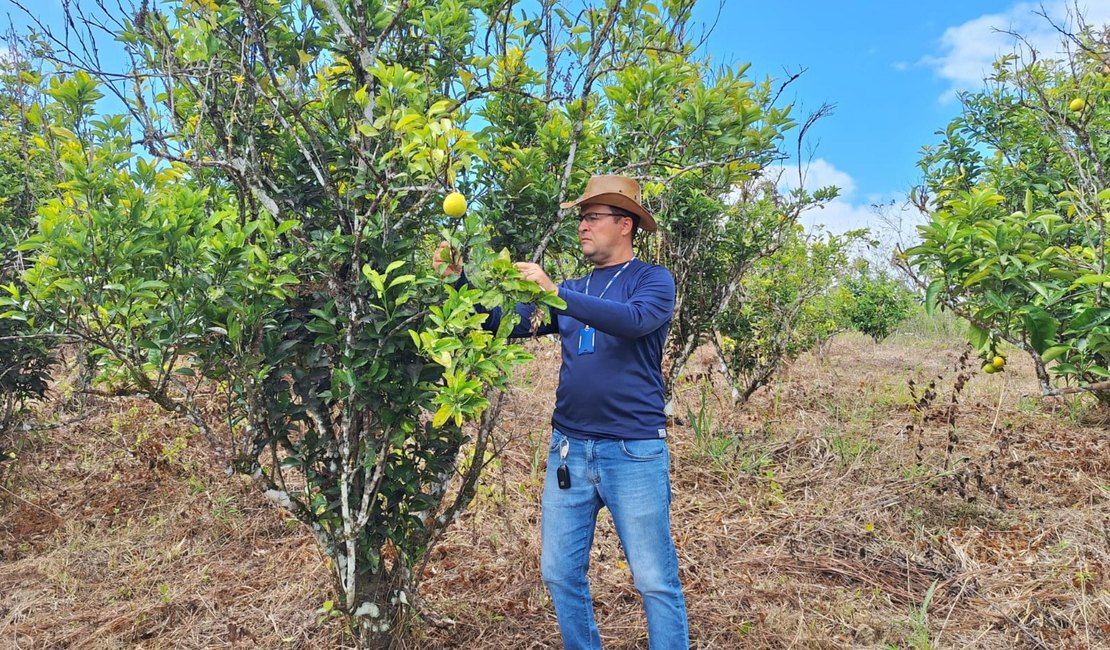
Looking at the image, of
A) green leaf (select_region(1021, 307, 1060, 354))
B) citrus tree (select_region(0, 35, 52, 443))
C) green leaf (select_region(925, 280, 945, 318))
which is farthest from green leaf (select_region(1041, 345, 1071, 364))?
citrus tree (select_region(0, 35, 52, 443))

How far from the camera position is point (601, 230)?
8.07ft

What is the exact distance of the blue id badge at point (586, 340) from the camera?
2365 millimetres

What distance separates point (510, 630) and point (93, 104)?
2.75 meters

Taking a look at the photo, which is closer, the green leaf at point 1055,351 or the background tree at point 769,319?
the green leaf at point 1055,351

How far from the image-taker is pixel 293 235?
7.04ft

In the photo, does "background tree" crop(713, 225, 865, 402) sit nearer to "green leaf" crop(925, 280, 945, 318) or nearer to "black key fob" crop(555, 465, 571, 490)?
"green leaf" crop(925, 280, 945, 318)

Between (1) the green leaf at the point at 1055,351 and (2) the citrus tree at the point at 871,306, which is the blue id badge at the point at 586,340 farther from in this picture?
(2) the citrus tree at the point at 871,306

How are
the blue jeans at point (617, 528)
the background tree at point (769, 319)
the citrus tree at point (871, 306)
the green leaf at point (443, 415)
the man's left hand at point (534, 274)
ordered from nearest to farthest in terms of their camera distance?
the green leaf at point (443, 415) < the man's left hand at point (534, 274) < the blue jeans at point (617, 528) < the background tree at point (769, 319) < the citrus tree at point (871, 306)

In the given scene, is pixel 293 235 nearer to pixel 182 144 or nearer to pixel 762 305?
pixel 182 144

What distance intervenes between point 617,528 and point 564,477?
0.25 metres

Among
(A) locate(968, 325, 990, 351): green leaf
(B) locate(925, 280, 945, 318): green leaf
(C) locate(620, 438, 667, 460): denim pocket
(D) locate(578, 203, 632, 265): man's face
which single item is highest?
(D) locate(578, 203, 632, 265): man's face

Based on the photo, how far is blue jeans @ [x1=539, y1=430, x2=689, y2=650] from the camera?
2232mm

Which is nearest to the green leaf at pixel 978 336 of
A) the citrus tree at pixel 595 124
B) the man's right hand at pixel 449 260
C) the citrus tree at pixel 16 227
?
the citrus tree at pixel 595 124

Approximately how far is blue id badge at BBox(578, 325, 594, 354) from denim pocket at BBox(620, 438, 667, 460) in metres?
0.34
